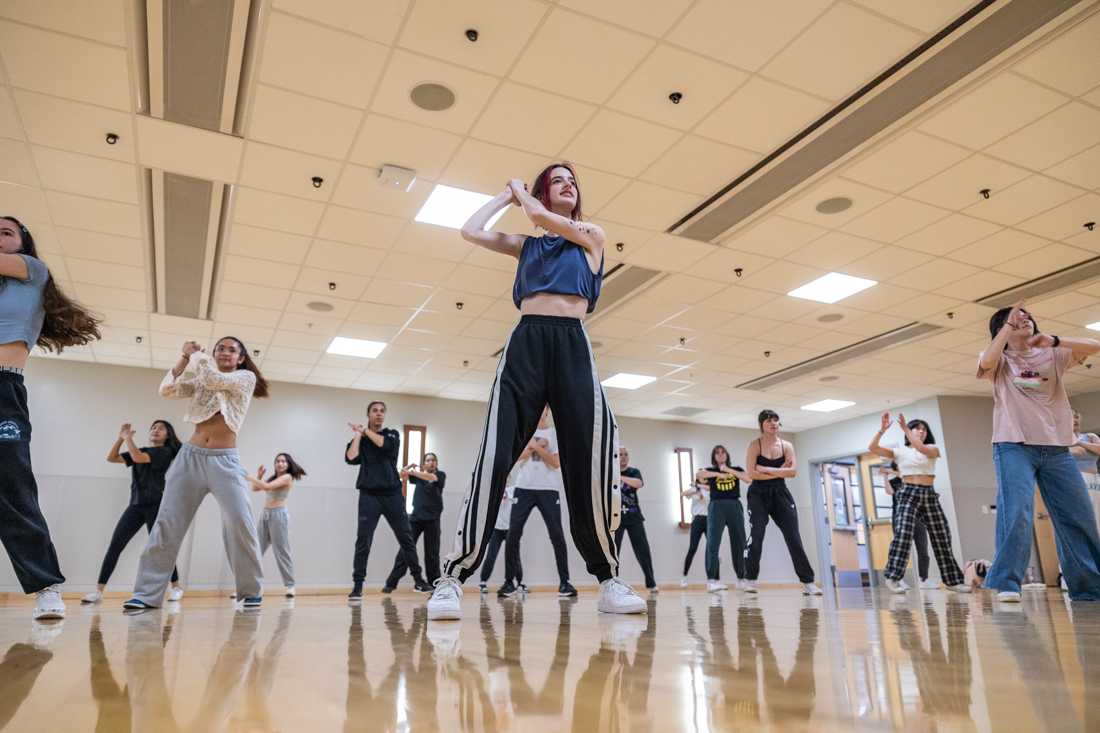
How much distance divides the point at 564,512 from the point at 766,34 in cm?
954

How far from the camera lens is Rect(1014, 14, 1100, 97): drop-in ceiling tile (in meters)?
3.78

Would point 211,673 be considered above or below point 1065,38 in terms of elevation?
below

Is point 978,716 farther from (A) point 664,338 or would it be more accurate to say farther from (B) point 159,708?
(A) point 664,338

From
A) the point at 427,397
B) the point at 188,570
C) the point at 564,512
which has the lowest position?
the point at 188,570

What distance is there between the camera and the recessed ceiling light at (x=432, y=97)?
420cm

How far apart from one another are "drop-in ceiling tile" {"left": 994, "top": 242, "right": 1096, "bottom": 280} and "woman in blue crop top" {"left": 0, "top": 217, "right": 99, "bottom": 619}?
24.2ft

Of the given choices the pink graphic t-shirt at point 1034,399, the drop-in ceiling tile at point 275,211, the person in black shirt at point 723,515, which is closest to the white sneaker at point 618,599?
the pink graphic t-shirt at point 1034,399

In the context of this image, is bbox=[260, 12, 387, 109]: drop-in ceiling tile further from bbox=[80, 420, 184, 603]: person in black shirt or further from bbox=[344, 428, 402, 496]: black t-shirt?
bbox=[80, 420, 184, 603]: person in black shirt

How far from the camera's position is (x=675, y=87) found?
420cm

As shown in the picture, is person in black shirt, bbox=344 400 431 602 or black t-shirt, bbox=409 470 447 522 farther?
black t-shirt, bbox=409 470 447 522

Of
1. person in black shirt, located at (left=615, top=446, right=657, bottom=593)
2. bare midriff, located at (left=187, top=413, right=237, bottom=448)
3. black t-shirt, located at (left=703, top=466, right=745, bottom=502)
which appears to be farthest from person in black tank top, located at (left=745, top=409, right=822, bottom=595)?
bare midriff, located at (left=187, top=413, right=237, bottom=448)

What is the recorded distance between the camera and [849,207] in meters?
5.55

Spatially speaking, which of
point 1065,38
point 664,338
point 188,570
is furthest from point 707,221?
point 188,570

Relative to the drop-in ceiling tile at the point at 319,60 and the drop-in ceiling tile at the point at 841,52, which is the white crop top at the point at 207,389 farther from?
the drop-in ceiling tile at the point at 841,52
